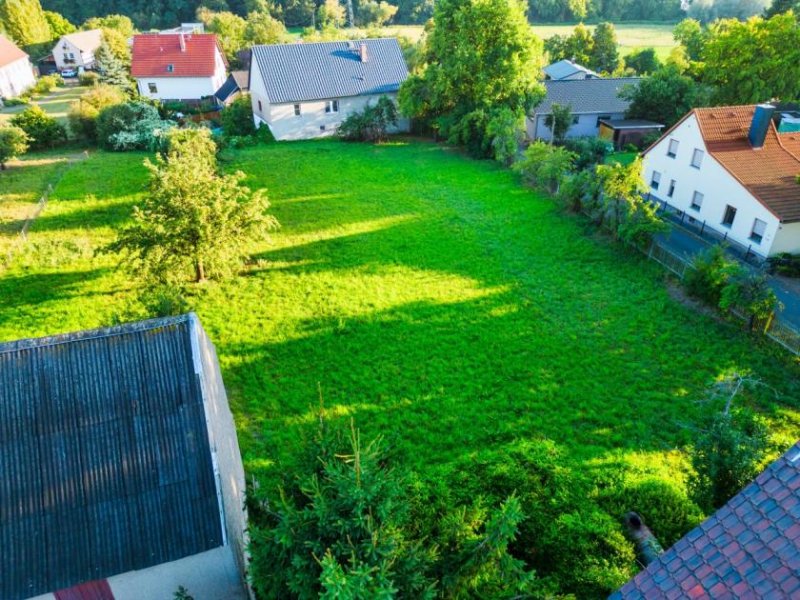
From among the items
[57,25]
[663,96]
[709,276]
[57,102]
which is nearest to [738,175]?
[709,276]

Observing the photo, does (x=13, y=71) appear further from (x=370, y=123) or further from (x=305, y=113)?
(x=370, y=123)

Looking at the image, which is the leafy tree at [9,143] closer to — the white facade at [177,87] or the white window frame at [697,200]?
the white facade at [177,87]

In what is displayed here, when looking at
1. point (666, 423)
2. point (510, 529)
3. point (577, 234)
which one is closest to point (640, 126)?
point (577, 234)

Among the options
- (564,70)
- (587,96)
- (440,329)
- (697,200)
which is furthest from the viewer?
(564,70)

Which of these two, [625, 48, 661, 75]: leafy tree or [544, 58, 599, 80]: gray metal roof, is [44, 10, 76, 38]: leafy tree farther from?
[625, 48, 661, 75]: leafy tree

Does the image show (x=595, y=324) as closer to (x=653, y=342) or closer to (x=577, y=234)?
(x=653, y=342)
